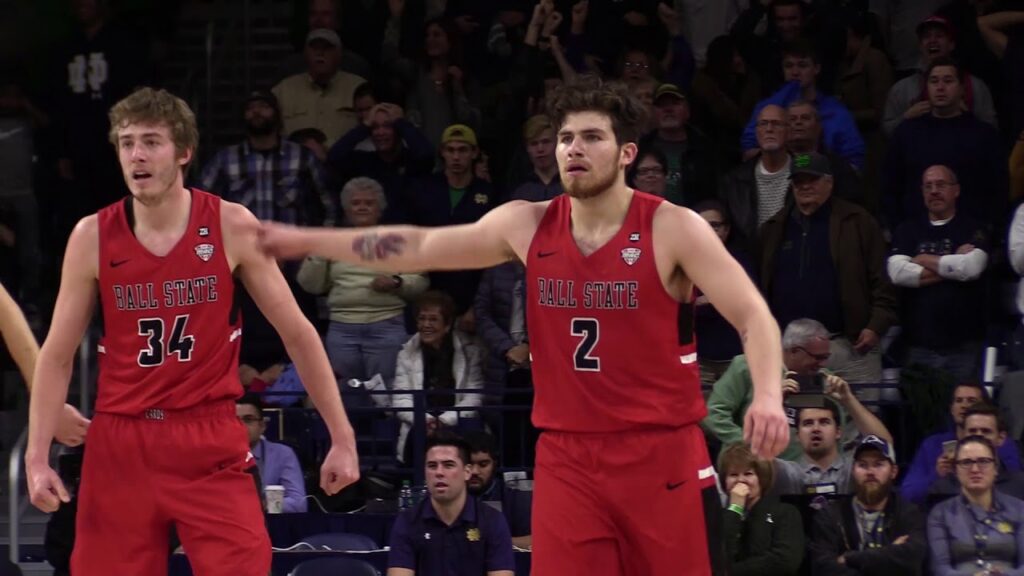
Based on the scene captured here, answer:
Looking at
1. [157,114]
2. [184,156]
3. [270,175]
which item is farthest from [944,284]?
[157,114]

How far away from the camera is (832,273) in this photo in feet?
38.1

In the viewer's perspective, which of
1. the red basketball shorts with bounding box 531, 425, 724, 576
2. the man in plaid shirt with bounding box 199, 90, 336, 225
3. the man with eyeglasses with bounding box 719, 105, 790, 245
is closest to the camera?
the red basketball shorts with bounding box 531, 425, 724, 576

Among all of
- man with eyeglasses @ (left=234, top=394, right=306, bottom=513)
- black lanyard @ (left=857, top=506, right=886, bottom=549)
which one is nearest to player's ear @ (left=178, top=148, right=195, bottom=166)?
man with eyeglasses @ (left=234, top=394, right=306, bottom=513)

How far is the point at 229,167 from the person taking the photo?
12.8 m

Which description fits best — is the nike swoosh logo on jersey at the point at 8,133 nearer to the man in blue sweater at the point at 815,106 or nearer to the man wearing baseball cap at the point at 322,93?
the man wearing baseball cap at the point at 322,93

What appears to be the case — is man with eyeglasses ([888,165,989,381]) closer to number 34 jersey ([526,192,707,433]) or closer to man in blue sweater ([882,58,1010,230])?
man in blue sweater ([882,58,1010,230])

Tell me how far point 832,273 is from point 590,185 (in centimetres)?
527

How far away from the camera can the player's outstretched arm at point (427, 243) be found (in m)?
6.76

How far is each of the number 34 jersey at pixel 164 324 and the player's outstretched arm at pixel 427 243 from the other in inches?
18.3

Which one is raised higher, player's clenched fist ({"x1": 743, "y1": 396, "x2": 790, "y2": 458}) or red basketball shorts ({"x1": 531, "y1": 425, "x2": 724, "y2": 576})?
player's clenched fist ({"x1": 743, "y1": 396, "x2": 790, "y2": 458})

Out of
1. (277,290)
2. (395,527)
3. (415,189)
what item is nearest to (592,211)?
(277,290)

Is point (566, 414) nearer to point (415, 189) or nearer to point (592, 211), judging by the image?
point (592, 211)

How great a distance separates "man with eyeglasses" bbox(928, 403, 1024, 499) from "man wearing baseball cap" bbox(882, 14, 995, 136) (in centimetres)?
273

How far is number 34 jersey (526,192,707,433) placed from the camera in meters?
6.57
